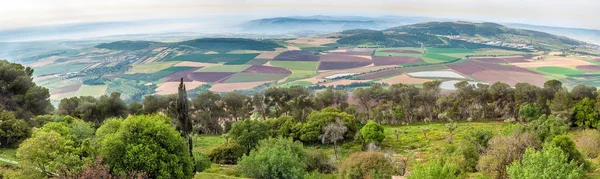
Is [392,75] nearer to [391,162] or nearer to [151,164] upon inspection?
[391,162]

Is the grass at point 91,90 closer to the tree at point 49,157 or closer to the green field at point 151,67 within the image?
the green field at point 151,67

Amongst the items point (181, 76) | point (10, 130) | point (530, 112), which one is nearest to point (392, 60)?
point (181, 76)

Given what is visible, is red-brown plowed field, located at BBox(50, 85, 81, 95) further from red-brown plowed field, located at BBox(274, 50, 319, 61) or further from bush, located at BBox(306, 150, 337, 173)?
bush, located at BBox(306, 150, 337, 173)

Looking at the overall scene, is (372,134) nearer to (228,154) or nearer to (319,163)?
(319,163)

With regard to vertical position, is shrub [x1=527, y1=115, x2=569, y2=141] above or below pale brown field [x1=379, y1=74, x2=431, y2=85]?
above

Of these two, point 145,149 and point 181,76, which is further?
point 181,76

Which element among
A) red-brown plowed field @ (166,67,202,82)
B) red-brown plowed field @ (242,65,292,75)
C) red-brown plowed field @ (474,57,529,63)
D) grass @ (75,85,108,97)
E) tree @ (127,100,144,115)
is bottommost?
grass @ (75,85,108,97)

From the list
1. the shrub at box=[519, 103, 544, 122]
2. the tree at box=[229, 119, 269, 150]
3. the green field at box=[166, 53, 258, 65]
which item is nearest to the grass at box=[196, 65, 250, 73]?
the green field at box=[166, 53, 258, 65]
